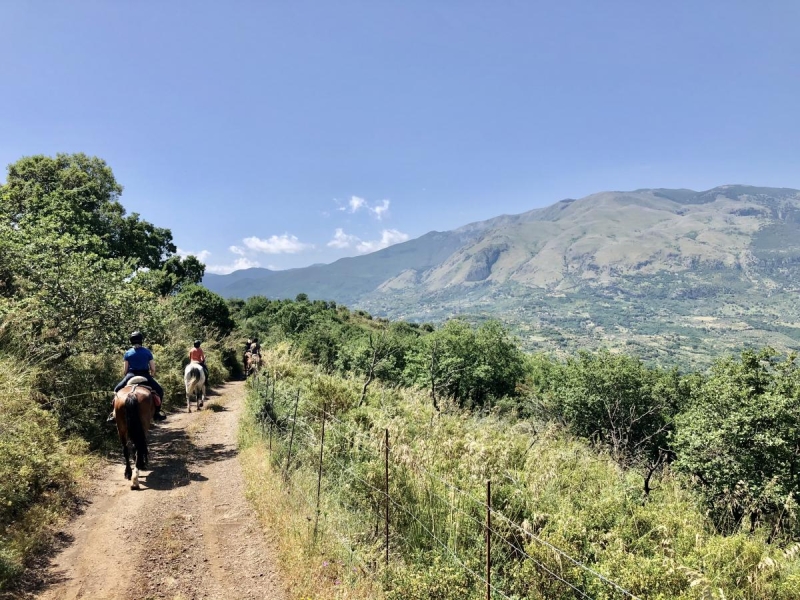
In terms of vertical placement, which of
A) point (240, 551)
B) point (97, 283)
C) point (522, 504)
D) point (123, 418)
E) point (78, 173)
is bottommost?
point (240, 551)

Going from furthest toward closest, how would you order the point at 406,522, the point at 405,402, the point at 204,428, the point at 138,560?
the point at 204,428
the point at 405,402
the point at 406,522
the point at 138,560

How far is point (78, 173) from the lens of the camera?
1356 inches

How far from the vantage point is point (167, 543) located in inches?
275

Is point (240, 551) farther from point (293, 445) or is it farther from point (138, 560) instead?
point (293, 445)

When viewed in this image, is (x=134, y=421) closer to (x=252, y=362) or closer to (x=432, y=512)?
(x=432, y=512)

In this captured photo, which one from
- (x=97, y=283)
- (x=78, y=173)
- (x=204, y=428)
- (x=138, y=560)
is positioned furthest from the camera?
(x=78, y=173)

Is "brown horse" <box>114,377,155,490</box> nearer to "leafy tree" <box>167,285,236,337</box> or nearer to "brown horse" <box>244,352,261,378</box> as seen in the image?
"brown horse" <box>244,352,261,378</box>

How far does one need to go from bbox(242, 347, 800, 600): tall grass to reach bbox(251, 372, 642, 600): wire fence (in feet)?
0.09

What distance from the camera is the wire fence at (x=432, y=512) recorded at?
477cm

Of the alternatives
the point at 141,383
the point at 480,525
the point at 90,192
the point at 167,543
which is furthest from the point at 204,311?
the point at 480,525

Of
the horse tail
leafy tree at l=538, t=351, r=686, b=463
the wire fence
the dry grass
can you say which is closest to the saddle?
the horse tail

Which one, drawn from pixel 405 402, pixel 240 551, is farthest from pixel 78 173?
pixel 240 551

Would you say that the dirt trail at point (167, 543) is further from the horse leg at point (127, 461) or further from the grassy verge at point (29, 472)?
the grassy verge at point (29, 472)

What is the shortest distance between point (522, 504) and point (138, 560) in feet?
20.7
